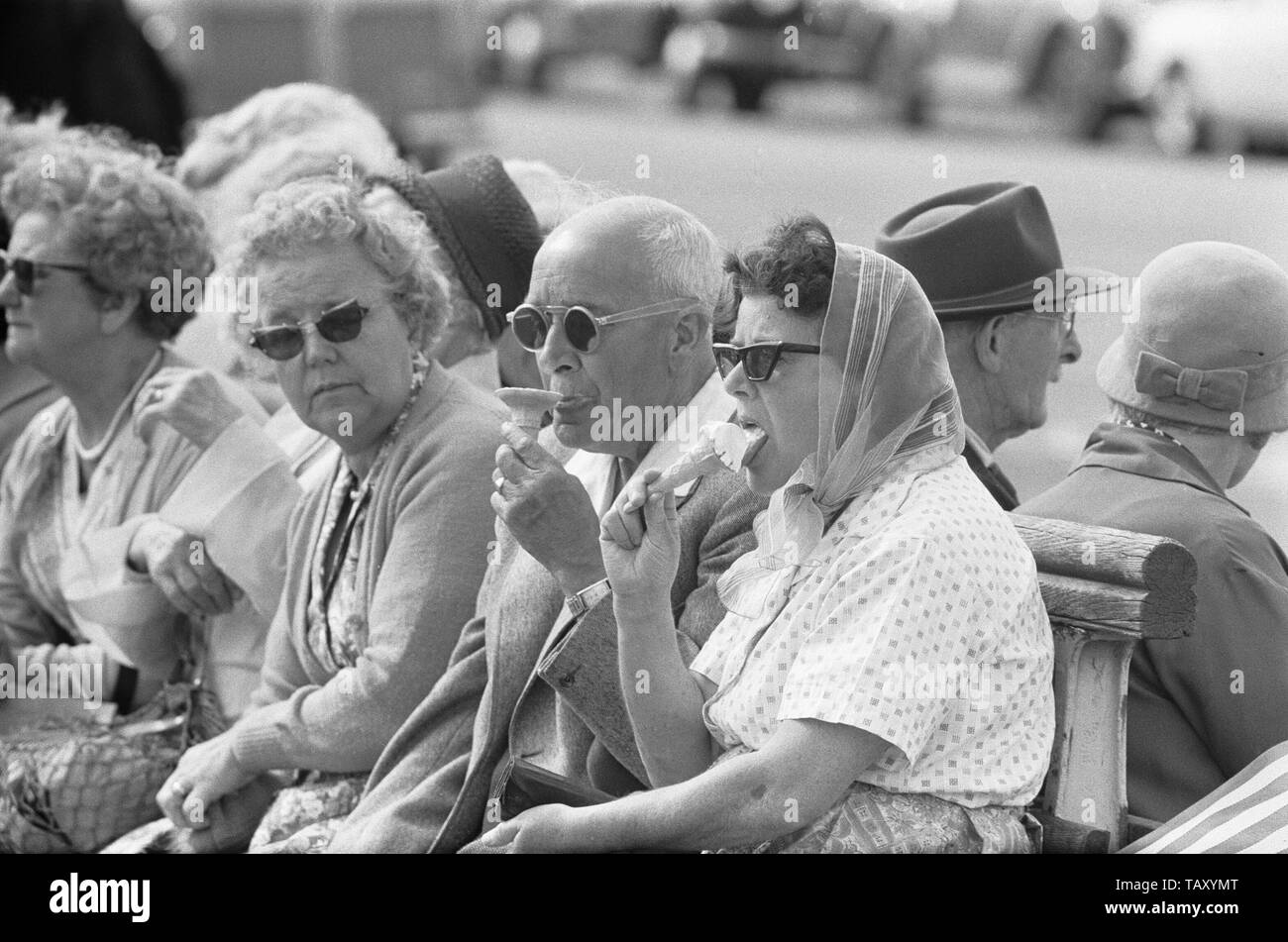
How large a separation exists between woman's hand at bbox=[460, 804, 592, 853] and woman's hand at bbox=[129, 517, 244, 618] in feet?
4.60

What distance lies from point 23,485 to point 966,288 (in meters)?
2.39

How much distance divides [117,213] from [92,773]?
1.36 metres

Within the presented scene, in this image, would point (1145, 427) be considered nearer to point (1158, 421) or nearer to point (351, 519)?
point (1158, 421)

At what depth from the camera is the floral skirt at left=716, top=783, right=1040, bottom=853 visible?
2922 millimetres

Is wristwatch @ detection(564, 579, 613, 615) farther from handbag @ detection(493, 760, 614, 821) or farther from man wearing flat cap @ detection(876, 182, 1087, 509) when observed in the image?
man wearing flat cap @ detection(876, 182, 1087, 509)

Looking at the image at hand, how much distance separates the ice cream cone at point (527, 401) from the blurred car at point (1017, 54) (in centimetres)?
1483

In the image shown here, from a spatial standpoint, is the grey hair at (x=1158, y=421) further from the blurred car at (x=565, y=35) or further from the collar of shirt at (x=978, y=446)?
the blurred car at (x=565, y=35)

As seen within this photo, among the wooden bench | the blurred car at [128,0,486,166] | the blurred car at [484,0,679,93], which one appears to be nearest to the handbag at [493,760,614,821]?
the wooden bench

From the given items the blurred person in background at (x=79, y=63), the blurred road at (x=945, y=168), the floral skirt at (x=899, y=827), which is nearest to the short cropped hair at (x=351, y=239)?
the floral skirt at (x=899, y=827)

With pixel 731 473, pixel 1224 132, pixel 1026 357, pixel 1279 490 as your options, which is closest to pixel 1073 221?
pixel 1224 132

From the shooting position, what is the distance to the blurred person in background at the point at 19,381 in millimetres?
5352

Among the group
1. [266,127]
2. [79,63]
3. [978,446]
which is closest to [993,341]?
[978,446]
